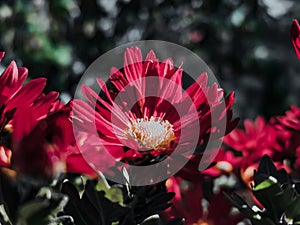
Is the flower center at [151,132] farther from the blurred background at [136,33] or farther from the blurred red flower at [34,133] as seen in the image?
the blurred background at [136,33]

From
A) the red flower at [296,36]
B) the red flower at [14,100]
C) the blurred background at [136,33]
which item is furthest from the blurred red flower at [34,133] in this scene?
the blurred background at [136,33]

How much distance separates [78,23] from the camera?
3.49 m

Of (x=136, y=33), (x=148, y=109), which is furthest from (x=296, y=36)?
(x=136, y=33)

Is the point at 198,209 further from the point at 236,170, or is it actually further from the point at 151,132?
the point at 151,132

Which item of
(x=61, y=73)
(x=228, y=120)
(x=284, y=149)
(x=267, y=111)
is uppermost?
(x=228, y=120)

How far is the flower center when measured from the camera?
1.61ft

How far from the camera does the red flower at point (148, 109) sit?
46 cm

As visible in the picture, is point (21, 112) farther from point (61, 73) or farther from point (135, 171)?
point (61, 73)

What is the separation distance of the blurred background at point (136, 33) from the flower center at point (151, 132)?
87.6 inches

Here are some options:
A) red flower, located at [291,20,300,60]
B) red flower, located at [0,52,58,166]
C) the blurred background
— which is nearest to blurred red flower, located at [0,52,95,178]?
red flower, located at [0,52,58,166]

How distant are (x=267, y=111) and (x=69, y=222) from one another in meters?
4.23

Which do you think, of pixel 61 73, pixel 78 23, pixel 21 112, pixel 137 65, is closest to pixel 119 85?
pixel 137 65

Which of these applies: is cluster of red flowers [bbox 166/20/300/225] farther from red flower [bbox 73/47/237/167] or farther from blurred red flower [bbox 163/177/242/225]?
red flower [bbox 73/47/237/167]

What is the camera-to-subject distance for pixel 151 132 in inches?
19.7
